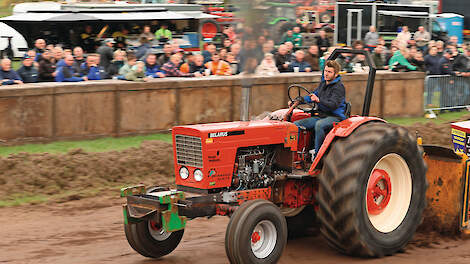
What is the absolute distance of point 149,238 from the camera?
659 centimetres

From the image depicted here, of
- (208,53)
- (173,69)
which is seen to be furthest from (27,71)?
(208,53)

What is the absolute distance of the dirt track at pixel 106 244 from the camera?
675 cm

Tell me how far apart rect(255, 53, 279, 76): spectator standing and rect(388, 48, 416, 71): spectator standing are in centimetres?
276

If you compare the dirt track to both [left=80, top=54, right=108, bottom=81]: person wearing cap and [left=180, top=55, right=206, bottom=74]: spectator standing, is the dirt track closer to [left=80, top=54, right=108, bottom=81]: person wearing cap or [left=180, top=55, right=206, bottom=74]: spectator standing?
[left=80, top=54, right=108, bottom=81]: person wearing cap

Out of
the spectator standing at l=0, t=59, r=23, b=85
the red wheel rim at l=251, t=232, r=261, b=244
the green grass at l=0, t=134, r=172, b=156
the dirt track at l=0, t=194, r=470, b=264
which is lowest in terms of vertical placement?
the dirt track at l=0, t=194, r=470, b=264

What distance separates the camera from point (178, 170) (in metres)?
6.58

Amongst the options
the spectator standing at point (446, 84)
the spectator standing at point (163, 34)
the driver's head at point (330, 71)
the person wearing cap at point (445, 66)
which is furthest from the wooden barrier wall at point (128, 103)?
the spectator standing at point (163, 34)

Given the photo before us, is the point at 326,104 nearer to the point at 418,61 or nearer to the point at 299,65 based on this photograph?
the point at 299,65

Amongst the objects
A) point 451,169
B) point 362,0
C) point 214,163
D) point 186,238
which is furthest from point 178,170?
point 362,0

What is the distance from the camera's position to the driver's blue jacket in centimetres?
695

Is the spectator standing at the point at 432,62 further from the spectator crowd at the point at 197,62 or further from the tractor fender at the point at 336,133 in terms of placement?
the tractor fender at the point at 336,133

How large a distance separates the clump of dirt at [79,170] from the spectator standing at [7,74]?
216 centimetres

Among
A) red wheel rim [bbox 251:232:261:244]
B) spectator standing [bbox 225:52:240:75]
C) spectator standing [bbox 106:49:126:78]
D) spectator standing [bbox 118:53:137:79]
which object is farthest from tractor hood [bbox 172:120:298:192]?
spectator standing [bbox 106:49:126:78]

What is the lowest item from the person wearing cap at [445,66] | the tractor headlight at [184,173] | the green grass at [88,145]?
the green grass at [88,145]
